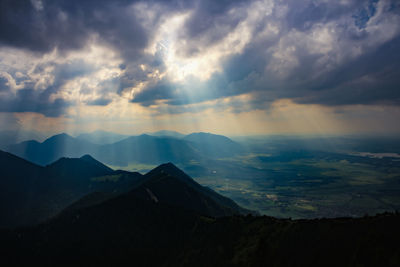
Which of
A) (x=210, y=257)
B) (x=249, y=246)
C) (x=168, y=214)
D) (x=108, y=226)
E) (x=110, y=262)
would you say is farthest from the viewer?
(x=168, y=214)

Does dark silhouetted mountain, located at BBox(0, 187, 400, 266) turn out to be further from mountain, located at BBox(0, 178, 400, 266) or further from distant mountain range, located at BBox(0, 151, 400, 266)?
mountain, located at BBox(0, 178, 400, 266)

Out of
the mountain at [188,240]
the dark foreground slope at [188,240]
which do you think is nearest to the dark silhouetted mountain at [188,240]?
the dark foreground slope at [188,240]

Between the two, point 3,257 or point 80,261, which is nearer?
point 80,261

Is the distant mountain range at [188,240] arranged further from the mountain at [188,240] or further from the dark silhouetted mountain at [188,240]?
the mountain at [188,240]

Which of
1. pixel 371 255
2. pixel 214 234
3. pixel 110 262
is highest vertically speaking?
pixel 371 255

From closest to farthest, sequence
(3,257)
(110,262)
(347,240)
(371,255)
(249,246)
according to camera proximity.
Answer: (371,255), (347,240), (249,246), (110,262), (3,257)

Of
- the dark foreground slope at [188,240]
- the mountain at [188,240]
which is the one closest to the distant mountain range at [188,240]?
the dark foreground slope at [188,240]

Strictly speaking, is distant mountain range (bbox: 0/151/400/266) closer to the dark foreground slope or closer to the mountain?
the dark foreground slope

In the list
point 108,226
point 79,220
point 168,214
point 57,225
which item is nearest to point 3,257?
point 57,225

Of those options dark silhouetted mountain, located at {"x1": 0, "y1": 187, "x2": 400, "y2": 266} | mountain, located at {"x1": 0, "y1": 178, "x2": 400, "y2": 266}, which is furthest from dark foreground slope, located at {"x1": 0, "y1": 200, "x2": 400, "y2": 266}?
mountain, located at {"x1": 0, "y1": 178, "x2": 400, "y2": 266}

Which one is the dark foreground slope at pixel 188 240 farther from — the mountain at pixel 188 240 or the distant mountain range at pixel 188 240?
the mountain at pixel 188 240

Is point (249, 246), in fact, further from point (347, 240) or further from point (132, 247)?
point (132, 247)
